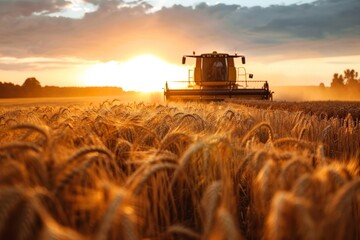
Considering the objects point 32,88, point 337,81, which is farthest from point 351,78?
point 32,88

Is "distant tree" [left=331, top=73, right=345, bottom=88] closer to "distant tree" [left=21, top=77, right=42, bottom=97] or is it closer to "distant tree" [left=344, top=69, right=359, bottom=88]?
"distant tree" [left=344, top=69, right=359, bottom=88]

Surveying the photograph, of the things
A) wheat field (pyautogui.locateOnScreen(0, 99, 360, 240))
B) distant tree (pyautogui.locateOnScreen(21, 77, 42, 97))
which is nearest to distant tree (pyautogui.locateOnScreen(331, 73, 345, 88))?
distant tree (pyautogui.locateOnScreen(21, 77, 42, 97))

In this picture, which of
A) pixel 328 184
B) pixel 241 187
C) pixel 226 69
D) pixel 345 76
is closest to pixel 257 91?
pixel 226 69

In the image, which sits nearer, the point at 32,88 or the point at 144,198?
the point at 144,198

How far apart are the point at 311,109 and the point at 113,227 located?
864 cm

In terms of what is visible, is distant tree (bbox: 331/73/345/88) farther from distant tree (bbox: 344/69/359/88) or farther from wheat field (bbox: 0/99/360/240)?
wheat field (bbox: 0/99/360/240)

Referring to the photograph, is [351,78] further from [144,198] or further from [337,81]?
[144,198]

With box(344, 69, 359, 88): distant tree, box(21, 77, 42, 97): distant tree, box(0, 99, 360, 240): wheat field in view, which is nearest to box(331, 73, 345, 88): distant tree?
box(344, 69, 359, 88): distant tree

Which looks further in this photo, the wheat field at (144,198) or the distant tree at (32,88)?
the distant tree at (32,88)

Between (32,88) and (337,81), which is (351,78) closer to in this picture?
(337,81)

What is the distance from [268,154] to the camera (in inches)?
81.8

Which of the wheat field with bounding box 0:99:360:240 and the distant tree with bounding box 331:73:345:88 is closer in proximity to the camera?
the wheat field with bounding box 0:99:360:240

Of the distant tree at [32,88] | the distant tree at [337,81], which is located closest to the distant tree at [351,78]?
the distant tree at [337,81]

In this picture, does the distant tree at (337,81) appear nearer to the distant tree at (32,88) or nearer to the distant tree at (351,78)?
the distant tree at (351,78)
